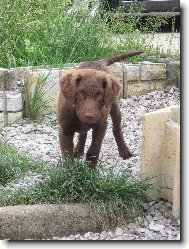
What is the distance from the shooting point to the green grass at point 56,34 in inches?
218

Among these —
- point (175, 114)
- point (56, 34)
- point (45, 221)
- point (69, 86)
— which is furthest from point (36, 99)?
point (45, 221)

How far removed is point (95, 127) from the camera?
4.09 m

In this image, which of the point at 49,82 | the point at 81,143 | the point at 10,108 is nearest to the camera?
the point at 81,143

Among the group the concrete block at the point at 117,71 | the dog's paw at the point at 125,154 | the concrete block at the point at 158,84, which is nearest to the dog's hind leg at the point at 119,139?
the dog's paw at the point at 125,154

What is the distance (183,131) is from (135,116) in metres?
1.53

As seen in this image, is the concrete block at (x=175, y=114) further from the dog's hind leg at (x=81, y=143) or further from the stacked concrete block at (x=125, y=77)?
the stacked concrete block at (x=125, y=77)

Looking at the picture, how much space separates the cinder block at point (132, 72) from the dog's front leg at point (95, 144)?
1408 mm

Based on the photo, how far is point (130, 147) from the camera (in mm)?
4711

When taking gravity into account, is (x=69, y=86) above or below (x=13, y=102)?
above

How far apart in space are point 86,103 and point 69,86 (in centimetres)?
13

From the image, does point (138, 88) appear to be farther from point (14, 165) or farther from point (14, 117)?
point (14, 165)

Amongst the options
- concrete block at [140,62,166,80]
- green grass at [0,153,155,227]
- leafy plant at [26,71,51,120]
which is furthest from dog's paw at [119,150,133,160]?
concrete block at [140,62,166,80]

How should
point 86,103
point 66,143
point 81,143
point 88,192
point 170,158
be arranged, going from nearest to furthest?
1. point 86,103
2. point 88,192
3. point 170,158
4. point 66,143
5. point 81,143

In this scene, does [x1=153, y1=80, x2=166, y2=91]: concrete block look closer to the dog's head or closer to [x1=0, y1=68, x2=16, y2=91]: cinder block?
[x1=0, y1=68, x2=16, y2=91]: cinder block
